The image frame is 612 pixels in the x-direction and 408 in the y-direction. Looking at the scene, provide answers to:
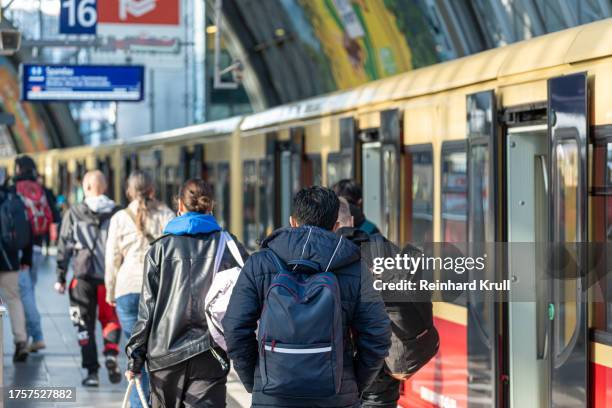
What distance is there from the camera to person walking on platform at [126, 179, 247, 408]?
6.41 m

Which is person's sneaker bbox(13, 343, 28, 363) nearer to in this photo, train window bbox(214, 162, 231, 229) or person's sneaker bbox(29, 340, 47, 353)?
person's sneaker bbox(29, 340, 47, 353)

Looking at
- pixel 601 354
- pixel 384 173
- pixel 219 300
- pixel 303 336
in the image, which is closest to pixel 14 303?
pixel 384 173

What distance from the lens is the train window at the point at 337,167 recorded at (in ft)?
36.6

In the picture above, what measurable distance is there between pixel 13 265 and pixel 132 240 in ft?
9.86

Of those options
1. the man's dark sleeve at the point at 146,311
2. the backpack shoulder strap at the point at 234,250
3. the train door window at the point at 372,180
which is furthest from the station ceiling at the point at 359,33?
the man's dark sleeve at the point at 146,311

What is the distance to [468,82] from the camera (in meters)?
8.17

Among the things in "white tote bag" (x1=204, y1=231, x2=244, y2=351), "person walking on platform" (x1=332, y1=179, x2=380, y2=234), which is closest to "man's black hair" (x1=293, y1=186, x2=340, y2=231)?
"white tote bag" (x1=204, y1=231, x2=244, y2=351)

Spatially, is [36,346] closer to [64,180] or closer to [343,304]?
[343,304]

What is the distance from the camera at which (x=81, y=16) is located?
1878 cm

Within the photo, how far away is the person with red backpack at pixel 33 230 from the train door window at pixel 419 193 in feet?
14.1

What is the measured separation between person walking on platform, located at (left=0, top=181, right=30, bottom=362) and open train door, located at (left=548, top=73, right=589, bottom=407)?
6180 millimetres

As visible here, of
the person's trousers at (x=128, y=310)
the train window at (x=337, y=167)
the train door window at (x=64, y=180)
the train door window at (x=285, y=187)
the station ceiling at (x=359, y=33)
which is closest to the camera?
the person's trousers at (x=128, y=310)

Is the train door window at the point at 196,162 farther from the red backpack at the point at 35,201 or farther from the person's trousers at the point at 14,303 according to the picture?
the person's trousers at the point at 14,303

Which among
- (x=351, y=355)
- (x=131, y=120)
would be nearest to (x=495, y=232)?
(x=351, y=355)
